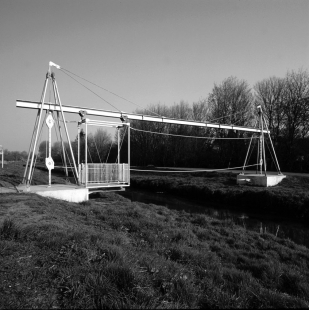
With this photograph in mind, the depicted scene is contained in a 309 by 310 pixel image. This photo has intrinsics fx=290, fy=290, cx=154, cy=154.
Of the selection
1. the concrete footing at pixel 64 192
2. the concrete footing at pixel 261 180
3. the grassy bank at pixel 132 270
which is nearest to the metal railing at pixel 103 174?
the concrete footing at pixel 64 192

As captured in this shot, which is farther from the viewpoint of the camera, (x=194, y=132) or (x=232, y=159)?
(x=194, y=132)

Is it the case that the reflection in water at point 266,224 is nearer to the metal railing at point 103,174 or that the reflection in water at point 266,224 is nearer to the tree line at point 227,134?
the metal railing at point 103,174

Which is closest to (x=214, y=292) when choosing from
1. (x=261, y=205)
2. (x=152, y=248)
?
(x=152, y=248)

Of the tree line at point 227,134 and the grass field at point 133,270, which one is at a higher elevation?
the tree line at point 227,134

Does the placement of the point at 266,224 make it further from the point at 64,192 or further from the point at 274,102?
the point at 274,102

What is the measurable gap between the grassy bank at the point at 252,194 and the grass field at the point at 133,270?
27.2ft

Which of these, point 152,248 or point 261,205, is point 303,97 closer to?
point 261,205

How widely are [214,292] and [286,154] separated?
33299 millimetres

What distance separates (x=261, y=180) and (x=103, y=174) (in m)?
12.0

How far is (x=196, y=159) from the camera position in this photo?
1711 inches

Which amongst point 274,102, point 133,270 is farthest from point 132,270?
point 274,102

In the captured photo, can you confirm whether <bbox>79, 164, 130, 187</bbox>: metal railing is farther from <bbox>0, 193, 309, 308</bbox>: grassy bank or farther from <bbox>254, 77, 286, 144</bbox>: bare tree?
<bbox>254, 77, 286, 144</bbox>: bare tree

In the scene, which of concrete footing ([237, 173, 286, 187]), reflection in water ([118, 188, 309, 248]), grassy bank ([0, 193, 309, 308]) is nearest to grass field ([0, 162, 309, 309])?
grassy bank ([0, 193, 309, 308])

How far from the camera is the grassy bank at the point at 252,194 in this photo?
15578 millimetres
